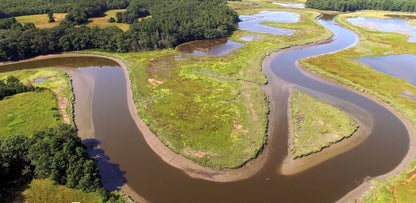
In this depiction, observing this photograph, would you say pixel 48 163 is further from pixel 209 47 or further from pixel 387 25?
pixel 387 25

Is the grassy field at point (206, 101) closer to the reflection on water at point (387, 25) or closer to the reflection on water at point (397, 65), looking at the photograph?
the reflection on water at point (397, 65)

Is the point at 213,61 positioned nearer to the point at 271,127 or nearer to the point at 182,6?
the point at 271,127

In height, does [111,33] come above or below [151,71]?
above

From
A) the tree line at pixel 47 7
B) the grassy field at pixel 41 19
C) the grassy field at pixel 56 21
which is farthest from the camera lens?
the tree line at pixel 47 7

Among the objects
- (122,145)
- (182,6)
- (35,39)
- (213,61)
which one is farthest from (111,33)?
(122,145)

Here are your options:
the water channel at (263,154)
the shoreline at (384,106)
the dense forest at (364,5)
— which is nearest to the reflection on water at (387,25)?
the dense forest at (364,5)

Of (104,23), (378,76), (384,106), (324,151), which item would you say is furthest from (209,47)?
(324,151)
